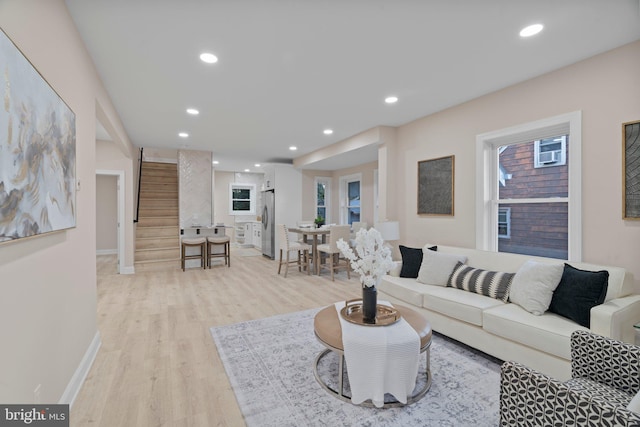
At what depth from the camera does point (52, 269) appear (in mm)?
1690

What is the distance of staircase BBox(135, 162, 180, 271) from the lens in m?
6.50

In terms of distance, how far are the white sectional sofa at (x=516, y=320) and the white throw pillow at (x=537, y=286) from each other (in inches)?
2.5

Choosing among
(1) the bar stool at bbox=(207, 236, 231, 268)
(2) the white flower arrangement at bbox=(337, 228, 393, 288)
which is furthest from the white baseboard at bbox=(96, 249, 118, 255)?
(2) the white flower arrangement at bbox=(337, 228, 393, 288)

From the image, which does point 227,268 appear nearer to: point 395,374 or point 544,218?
point 395,374

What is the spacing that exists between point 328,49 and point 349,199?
6.13 meters

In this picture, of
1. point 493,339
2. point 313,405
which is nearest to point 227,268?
point 313,405

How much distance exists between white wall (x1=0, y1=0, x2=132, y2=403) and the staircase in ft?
13.7

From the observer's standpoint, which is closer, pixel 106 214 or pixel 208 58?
pixel 208 58

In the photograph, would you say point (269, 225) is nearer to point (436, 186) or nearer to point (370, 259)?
point (436, 186)

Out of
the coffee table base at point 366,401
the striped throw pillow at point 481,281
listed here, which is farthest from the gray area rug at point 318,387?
the striped throw pillow at point 481,281

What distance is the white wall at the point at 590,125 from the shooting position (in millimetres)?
2371

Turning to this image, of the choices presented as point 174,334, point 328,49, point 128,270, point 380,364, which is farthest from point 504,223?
point 128,270

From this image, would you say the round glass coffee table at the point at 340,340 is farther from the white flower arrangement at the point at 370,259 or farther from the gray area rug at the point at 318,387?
the white flower arrangement at the point at 370,259

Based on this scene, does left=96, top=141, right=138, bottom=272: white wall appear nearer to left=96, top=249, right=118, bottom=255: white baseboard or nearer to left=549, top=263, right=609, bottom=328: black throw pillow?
left=96, top=249, right=118, bottom=255: white baseboard
